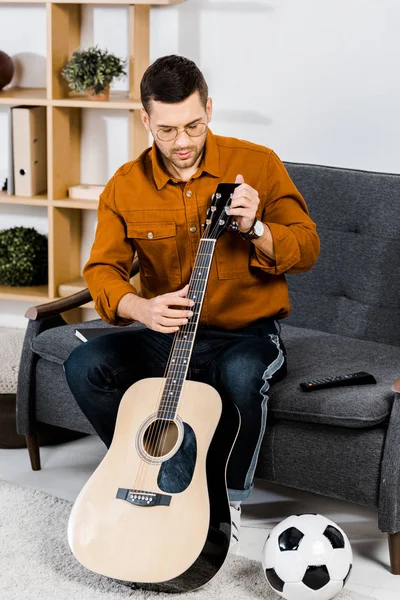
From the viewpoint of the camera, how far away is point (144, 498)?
82.8 inches

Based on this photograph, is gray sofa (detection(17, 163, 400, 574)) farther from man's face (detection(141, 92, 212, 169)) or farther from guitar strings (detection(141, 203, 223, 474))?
man's face (detection(141, 92, 212, 169))

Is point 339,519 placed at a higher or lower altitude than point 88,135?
lower

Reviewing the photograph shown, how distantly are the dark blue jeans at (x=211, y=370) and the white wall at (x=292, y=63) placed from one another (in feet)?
3.38

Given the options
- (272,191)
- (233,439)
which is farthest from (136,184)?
(233,439)

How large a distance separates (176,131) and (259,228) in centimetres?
30

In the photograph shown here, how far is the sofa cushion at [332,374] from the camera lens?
7.36ft

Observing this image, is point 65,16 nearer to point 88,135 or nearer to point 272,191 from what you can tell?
point 88,135

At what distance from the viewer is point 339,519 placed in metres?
2.53

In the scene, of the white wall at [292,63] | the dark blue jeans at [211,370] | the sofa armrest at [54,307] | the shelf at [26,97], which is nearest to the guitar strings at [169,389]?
the dark blue jeans at [211,370]

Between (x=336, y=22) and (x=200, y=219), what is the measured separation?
45.7 inches

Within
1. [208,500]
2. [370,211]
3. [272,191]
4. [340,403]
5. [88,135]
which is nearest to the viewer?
[208,500]

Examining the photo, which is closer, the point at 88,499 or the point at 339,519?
the point at 88,499

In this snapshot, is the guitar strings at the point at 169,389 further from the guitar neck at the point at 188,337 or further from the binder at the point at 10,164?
the binder at the point at 10,164

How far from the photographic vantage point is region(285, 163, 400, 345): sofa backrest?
2773 millimetres
